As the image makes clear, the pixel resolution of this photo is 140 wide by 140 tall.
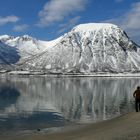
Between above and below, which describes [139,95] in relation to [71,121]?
above

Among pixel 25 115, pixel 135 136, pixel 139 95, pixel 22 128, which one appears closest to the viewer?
pixel 135 136

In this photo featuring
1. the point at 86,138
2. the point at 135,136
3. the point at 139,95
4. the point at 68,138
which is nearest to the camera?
the point at 135,136

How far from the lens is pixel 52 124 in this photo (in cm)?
4778

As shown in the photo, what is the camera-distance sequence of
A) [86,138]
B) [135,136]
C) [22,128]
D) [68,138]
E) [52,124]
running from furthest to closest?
[52,124], [22,128], [68,138], [86,138], [135,136]

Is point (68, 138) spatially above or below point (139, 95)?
below

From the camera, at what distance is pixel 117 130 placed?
28.8m

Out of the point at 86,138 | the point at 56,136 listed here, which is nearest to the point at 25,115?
the point at 56,136

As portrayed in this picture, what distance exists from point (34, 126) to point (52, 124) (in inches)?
116

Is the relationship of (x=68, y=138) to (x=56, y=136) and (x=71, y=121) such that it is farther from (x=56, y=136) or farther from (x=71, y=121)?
(x=71, y=121)

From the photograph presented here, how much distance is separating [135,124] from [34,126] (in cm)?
1822

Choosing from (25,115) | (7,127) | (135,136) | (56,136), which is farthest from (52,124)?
(135,136)

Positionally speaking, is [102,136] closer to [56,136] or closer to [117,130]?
[117,130]

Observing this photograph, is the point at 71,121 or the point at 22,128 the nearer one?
the point at 22,128

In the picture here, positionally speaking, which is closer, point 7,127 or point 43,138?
point 43,138
